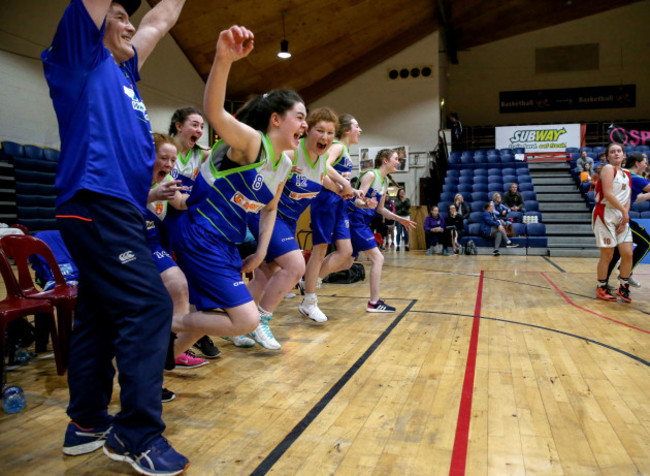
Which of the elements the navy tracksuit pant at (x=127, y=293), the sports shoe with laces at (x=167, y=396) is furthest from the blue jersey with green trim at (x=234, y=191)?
the sports shoe with laces at (x=167, y=396)

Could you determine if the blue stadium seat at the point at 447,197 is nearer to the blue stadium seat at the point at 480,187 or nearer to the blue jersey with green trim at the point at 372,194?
the blue stadium seat at the point at 480,187

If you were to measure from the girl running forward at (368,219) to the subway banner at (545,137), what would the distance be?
13.2 metres

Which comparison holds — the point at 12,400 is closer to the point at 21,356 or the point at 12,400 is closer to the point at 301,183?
the point at 21,356

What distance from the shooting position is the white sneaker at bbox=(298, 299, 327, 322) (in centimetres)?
452

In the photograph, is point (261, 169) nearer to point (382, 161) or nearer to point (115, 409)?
point (115, 409)

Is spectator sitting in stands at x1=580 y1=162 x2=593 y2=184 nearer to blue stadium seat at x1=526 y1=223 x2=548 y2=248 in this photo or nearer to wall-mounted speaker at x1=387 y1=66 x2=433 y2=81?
blue stadium seat at x1=526 y1=223 x2=548 y2=248

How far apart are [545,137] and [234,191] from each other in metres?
16.6

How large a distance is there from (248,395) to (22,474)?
110cm

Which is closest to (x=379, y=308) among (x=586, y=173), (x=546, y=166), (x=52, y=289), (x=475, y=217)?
(x=52, y=289)

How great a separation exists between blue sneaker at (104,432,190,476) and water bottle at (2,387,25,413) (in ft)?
3.05

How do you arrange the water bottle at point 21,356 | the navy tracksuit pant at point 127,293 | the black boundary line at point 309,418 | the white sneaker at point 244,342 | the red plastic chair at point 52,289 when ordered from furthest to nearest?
the white sneaker at point 244,342 < the water bottle at point 21,356 < the red plastic chair at point 52,289 < the black boundary line at point 309,418 < the navy tracksuit pant at point 127,293

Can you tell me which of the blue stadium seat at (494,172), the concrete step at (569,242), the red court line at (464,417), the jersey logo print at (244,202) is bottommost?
the concrete step at (569,242)

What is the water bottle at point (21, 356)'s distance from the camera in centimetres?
329

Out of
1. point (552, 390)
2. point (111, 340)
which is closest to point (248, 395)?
point (111, 340)
